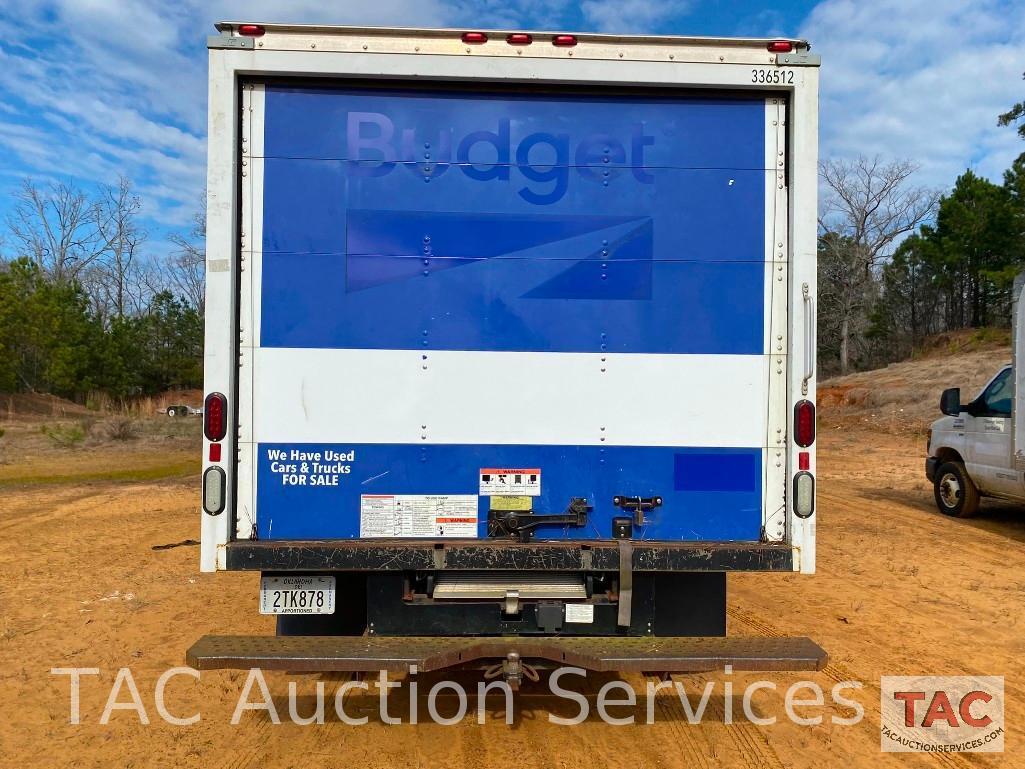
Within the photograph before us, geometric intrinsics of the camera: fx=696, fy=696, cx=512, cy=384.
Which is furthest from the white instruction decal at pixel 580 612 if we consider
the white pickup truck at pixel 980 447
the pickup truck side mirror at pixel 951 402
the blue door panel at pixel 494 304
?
the pickup truck side mirror at pixel 951 402

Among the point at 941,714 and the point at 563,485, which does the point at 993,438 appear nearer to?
the point at 941,714

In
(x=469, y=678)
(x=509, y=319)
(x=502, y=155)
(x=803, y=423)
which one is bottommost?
(x=469, y=678)

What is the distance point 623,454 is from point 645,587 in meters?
0.69

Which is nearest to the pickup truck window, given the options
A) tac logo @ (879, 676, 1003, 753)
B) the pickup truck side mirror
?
the pickup truck side mirror

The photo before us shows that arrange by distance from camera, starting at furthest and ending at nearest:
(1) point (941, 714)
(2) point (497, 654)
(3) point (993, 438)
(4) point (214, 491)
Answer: (3) point (993, 438), (1) point (941, 714), (4) point (214, 491), (2) point (497, 654)

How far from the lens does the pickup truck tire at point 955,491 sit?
952 cm

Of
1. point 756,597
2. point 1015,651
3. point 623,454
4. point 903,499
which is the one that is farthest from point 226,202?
point 903,499

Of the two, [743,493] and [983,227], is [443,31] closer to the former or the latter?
[743,493]

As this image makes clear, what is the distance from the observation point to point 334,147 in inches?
130

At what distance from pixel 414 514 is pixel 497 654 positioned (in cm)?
74

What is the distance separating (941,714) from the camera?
3957mm

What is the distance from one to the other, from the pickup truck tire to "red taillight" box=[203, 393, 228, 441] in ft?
32.4

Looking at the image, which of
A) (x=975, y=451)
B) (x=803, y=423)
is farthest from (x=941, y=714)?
(x=975, y=451)

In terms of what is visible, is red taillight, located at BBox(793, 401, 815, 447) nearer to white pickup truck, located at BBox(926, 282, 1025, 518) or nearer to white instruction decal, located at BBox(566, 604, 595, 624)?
white instruction decal, located at BBox(566, 604, 595, 624)
